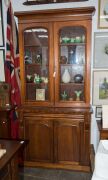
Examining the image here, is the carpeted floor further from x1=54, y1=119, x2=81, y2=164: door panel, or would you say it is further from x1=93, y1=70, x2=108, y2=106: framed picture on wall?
x1=93, y1=70, x2=108, y2=106: framed picture on wall

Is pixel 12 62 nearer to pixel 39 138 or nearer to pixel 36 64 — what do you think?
pixel 36 64

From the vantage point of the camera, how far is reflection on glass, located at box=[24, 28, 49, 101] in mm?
2672

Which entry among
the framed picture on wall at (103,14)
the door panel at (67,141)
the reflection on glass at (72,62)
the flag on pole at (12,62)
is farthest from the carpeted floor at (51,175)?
the framed picture on wall at (103,14)

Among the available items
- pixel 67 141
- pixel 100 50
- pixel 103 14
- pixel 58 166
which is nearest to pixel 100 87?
pixel 100 50

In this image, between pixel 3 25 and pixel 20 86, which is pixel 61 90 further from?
pixel 3 25

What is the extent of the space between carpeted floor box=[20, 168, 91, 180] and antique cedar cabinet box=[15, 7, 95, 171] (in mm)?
76

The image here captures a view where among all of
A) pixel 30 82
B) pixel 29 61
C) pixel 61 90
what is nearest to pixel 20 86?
pixel 30 82

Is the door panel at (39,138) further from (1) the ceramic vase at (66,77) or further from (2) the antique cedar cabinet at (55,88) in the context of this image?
(1) the ceramic vase at (66,77)

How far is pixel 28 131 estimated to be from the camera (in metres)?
2.73

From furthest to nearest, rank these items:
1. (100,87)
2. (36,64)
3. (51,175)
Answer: (100,87), (36,64), (51,175)

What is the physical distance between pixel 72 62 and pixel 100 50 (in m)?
0.46

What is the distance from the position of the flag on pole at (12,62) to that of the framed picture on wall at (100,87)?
1128 millimetres

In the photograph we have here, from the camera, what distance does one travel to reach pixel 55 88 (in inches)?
103

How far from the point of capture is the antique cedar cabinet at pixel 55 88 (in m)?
2.52
